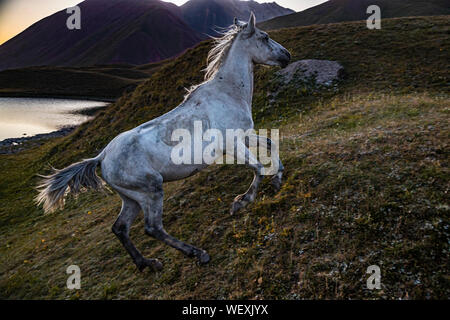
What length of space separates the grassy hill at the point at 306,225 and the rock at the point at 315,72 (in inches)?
118

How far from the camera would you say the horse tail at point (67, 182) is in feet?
18.4

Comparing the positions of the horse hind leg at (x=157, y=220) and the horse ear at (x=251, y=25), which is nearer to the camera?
the horse hind leg at (x=157, y=220)

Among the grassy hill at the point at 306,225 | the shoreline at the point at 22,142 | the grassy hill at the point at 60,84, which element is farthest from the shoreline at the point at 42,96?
the grassy hill at the point at 306,225

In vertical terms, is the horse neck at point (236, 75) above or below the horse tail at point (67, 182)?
above

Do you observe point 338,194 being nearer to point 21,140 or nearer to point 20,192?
point 20,192

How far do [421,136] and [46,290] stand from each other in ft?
34.4

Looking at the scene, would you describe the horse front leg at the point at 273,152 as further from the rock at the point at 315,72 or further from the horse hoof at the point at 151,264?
the rock at the point at 315,72

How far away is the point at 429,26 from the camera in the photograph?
22328mm

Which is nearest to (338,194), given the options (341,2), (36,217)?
(36,217)

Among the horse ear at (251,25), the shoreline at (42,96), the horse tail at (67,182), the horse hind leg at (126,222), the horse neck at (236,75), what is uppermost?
the shoreline at (42,96)

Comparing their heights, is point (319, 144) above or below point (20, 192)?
above

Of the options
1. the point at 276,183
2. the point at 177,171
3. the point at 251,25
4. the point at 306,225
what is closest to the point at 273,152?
the point at 276,183

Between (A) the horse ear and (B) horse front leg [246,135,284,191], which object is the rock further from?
(B) horse front leg [246,135,284,191]
